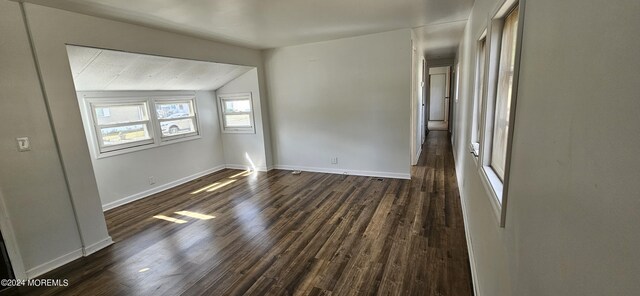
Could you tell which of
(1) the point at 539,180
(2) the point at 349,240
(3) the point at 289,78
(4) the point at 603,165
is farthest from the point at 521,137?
(3) the point at 289,78

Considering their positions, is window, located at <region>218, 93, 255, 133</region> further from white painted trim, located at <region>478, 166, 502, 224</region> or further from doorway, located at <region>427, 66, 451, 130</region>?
doorway, located at <region>427, 66, 451, 130</region>

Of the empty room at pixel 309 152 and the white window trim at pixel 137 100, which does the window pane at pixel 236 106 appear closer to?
the empty room at pixel 309 152

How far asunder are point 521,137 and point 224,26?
3.45 meters

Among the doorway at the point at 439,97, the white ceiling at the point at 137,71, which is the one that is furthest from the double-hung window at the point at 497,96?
the doorway at the point at 439,97

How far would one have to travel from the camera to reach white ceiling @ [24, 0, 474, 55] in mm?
2604

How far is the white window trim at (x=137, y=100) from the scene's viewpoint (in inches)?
148

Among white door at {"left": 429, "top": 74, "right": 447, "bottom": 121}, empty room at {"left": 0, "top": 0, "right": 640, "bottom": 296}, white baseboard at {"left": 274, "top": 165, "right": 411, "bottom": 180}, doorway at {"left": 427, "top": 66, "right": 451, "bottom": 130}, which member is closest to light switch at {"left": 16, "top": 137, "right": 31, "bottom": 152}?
empty room at {"left": 0, "top": 0, "right": 640, "bottom": 296}

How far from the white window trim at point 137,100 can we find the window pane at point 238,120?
60cm

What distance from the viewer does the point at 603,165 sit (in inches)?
20.2

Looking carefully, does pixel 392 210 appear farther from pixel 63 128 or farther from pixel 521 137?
pixel 63 128

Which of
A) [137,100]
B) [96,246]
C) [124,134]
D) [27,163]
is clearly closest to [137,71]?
[137,100]

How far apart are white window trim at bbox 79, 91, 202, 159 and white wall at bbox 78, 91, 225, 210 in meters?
0.02

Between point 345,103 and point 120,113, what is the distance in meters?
3.63

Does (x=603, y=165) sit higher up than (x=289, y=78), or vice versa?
(x=289, y=78)
